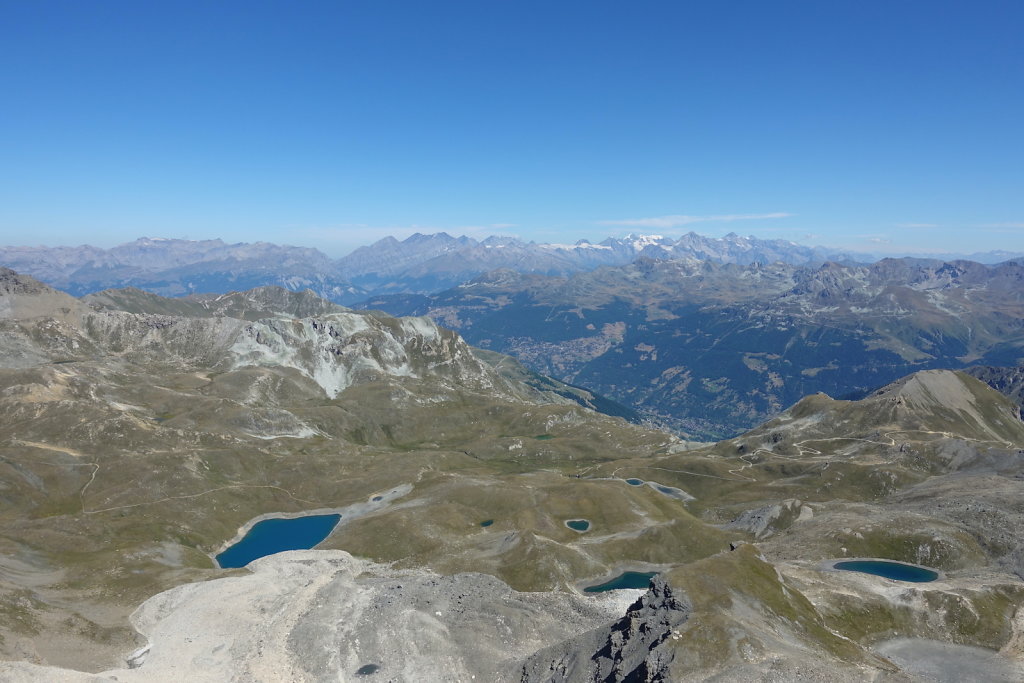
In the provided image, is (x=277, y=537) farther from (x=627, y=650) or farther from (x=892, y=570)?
(x=892, y=570)

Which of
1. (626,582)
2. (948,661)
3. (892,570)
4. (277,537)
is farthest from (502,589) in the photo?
(892,570)

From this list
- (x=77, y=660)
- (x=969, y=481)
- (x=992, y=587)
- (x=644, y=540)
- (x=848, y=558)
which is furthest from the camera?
(x=969, y=481)

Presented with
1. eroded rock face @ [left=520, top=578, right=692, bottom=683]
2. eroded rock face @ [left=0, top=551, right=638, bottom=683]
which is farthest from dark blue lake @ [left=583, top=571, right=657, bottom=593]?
eroded rock face @ [left=520, top=578, right=692, bottom=683]

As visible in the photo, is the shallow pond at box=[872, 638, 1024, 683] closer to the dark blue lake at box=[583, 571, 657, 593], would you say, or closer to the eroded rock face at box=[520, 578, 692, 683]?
the eroded rock face at box=[520, 578, 692, 683]

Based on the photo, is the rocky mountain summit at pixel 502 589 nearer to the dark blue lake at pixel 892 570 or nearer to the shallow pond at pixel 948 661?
the shallow pond at pixel 948 661

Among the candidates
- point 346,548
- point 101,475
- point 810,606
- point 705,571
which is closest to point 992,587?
point 810,606

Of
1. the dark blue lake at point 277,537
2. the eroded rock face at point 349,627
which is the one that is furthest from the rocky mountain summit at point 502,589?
the dark blue lake at point 277,537

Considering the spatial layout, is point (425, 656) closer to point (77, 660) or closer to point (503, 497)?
point (77, 660)
